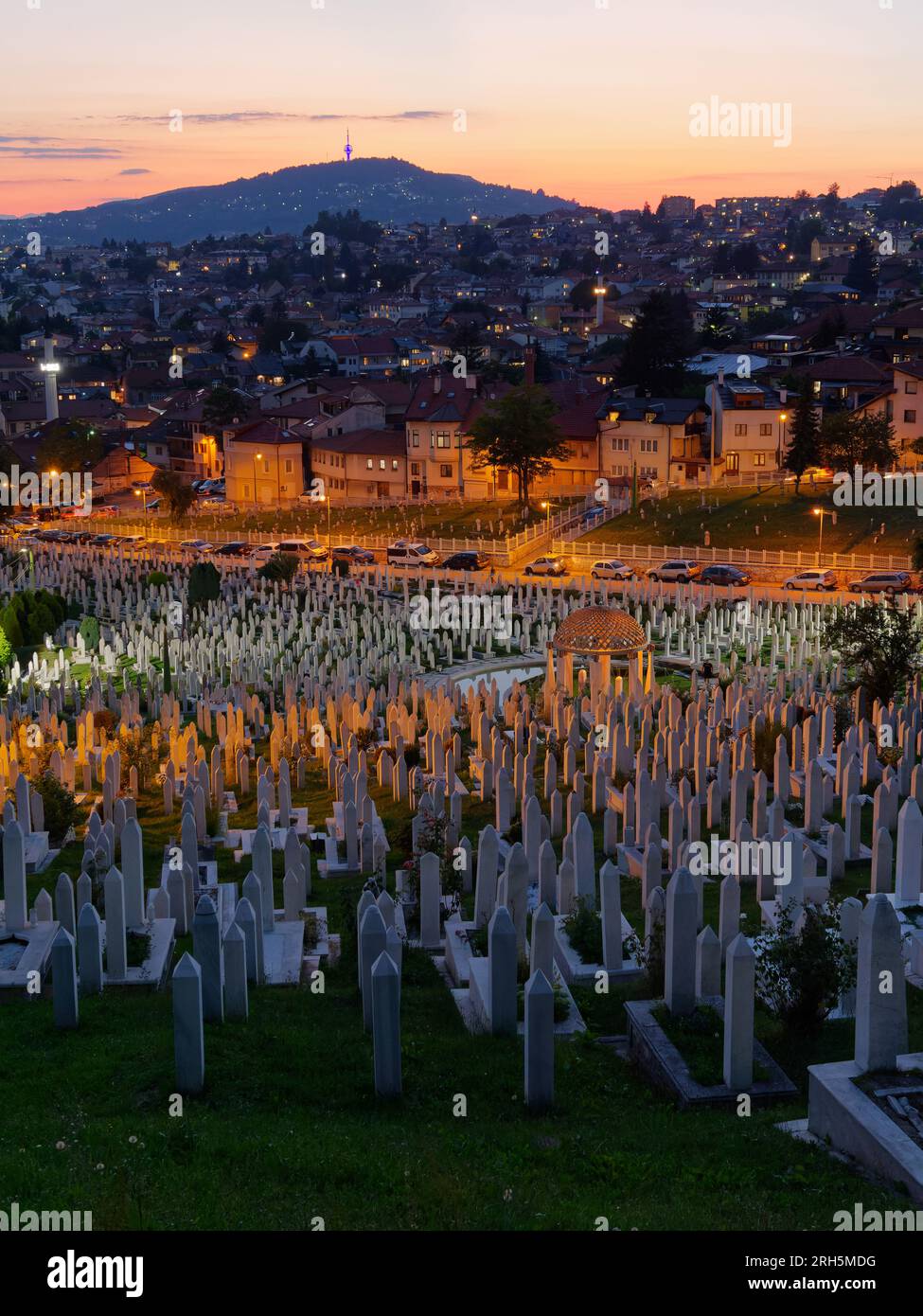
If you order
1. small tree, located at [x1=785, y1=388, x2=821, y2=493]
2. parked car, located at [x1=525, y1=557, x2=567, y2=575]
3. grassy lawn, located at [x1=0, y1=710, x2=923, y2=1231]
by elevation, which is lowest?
parked car, located at [x1=525, y1=557, x2=567, y2=575]

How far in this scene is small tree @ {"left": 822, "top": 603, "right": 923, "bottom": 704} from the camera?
2053 centimetres

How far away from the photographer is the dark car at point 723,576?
4125 cm

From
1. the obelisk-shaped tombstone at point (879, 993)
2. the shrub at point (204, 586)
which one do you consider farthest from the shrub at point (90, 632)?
the obelisk-shaped tombstone at point (879, 993)

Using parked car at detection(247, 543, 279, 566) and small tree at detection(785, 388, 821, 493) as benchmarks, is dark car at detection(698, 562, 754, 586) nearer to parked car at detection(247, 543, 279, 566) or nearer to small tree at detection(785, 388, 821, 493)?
small tree at detection(785, 388, 821, 493)

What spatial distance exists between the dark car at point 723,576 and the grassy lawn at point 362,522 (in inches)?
482

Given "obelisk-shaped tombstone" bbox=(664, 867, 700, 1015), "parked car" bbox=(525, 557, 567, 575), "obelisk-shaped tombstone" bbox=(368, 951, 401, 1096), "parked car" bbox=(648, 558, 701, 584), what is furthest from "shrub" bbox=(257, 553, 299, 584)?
"obelisk-shaped tombstone" bbox=(368, 951, 401, 1096)

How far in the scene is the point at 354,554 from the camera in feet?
164

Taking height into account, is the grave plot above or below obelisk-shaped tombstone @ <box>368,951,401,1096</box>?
below

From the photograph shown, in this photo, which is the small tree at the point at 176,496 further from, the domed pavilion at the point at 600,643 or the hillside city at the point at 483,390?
the domed pavilion at the point at 600,643

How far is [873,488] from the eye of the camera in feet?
160

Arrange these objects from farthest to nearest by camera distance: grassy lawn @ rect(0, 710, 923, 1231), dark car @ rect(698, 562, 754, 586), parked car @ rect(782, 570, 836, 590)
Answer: dark car @ rect(698, 562, 754, 586), parked car @ rect(782, 570, 836, 590), grassy lawn @ rect(0, 710, 923, 1231)

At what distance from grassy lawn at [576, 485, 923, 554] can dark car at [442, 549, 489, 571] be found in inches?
196

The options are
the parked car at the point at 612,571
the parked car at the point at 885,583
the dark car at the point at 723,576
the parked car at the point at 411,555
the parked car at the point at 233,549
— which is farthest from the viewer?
the parked car at the point at 233,549
